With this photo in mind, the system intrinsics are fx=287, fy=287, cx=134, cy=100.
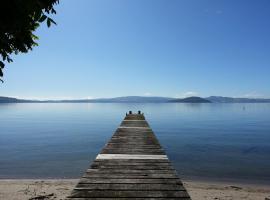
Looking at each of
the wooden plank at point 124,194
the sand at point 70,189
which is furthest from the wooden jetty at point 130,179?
the sand at point 70,189

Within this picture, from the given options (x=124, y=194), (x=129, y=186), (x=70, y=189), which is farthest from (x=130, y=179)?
(x=70, y=189)

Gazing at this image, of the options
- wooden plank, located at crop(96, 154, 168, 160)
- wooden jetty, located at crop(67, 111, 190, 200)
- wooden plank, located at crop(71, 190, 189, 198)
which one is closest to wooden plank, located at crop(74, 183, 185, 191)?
wooden jetty, located at crop(67, 111, 190, 200)

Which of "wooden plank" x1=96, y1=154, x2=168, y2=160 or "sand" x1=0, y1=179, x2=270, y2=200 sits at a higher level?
"wooden plank" x1=96, y1=154, x2=168, y2=160

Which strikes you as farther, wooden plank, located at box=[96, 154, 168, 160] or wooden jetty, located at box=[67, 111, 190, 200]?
wooden plank, located at box=[96, 154, 168, 160]

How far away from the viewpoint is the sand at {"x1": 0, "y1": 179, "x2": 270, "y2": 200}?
16.6 meters

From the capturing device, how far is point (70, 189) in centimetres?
1806

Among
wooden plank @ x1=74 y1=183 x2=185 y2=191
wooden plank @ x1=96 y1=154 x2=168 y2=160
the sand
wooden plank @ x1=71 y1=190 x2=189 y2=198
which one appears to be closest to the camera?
wooden plank @ x1=71 y1=190 x2=189 y2=198

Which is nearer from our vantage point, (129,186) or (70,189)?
(129,186)

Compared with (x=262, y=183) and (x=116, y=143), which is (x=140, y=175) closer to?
(x=116, y=143)

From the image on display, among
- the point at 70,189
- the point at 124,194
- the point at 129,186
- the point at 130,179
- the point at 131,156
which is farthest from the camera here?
the point at 70,189

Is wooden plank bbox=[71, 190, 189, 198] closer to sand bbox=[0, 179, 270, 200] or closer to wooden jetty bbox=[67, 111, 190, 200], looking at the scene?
wooden jetty bbox=[67, 111, 190, 200]

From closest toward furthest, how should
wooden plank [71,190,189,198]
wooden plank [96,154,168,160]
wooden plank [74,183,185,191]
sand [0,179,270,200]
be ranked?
wooden plank [71,190,189,198] < wooden plank [74,183,185,191] < wooden plank [96,154,168,160] < sand [0,179,270,200]

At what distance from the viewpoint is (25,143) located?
41.5m

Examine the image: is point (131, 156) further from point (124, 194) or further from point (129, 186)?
point (124, 194)
